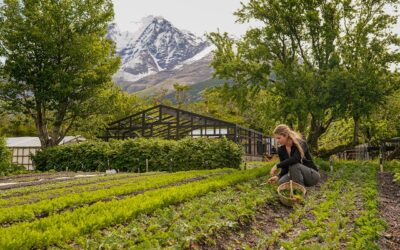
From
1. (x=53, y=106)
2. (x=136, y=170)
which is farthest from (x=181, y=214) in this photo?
(x=53, y=106)

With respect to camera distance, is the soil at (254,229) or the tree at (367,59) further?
the tree at (367,59)

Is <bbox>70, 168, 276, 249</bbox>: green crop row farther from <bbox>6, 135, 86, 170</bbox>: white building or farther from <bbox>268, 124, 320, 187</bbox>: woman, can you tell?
<bbox>6, 135, 86, 170</bbox>: white building

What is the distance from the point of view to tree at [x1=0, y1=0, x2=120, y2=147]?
102 ft

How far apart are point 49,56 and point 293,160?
85.4 feet

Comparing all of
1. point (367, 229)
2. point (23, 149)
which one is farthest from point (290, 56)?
point (23, 149)

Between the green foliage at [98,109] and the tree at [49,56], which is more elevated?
the tree at [49,56]

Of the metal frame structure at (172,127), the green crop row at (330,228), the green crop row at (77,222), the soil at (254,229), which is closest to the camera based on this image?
the green crop row at (77,222)

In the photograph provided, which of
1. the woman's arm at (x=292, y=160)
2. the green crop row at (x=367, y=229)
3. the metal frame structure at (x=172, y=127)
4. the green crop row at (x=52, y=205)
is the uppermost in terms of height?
the metal frame structure at (x=172, y=127)

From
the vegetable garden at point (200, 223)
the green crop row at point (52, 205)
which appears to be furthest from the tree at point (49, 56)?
the vegetable garden at point (200, 223)

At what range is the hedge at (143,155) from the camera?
2312 cm

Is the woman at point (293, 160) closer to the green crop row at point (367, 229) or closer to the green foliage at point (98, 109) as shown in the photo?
the green crop row at point (367, 229)

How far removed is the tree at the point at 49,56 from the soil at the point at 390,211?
22.8 metres

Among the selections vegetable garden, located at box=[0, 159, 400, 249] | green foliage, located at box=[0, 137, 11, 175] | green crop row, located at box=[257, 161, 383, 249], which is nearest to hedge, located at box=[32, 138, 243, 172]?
green foliage, located at box=[0, 137, 11, 175]

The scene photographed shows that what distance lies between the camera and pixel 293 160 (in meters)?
10.0
